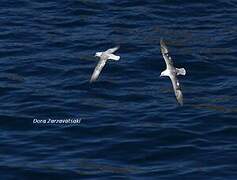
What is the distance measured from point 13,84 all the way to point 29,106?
6.43 ft

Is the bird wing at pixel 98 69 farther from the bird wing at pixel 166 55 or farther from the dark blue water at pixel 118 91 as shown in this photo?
the bird wing at pixel 166 55

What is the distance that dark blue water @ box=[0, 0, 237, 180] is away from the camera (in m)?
25.7

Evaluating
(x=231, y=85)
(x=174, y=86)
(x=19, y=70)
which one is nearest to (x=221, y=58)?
(x=231, y=85)

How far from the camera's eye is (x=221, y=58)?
32.6 metres

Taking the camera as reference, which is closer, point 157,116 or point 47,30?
point 157,116

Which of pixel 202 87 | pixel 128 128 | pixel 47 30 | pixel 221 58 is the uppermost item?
pixel 47 30

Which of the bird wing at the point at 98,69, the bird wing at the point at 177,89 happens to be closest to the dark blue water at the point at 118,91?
the bird wing at the point at 98,69

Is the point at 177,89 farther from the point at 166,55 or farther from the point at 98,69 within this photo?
the point at 98,69

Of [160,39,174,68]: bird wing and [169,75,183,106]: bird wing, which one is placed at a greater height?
[160,39,174,68]: bird wing

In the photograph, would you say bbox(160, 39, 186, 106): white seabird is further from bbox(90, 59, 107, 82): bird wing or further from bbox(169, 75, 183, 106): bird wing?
bbox(90, 59, 107, 82): bird wing

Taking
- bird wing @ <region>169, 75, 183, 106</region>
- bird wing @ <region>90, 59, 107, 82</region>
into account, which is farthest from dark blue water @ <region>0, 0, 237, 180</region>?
bird wing @ <region>169, 75, 183, 106</region>

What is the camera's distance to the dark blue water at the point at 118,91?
25688 millimetres

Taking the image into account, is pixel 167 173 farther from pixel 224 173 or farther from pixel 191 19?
pixel 191 19

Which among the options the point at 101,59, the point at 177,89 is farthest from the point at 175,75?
the point at 101,59
